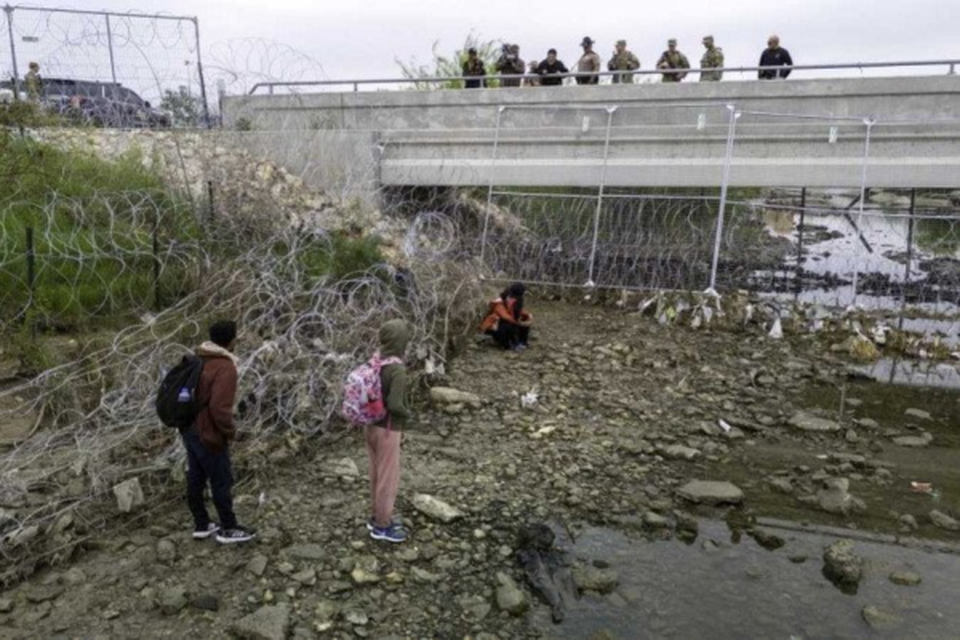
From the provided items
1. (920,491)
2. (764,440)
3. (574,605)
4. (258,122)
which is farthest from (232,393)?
(258,122)

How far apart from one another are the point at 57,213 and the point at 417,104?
20.5 feet

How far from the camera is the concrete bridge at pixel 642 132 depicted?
10.3 meters

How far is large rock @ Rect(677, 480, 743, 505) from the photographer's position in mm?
5387

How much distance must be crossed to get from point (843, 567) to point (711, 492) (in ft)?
3.58

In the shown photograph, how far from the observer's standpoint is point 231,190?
384 inches

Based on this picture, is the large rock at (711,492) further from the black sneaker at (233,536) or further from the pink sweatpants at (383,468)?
the black sneaker at (233,536)

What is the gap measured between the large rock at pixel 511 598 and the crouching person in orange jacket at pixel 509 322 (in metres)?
4.45

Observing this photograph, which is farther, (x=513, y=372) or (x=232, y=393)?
(x=513, y=372)

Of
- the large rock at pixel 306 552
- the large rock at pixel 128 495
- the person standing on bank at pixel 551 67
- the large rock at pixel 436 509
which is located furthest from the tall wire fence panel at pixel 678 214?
the large rock at pixel 128 495

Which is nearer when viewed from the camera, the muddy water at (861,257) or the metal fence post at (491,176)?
the muddy water at (861,257)

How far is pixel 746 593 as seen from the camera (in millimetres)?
4383

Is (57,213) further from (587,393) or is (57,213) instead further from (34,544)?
(587,393)

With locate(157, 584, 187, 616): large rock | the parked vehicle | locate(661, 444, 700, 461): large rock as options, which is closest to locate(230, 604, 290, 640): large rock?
locate(157, 584, 187, 616): large rock

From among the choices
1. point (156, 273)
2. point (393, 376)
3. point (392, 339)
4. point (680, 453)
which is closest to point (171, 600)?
point (393, 376)
